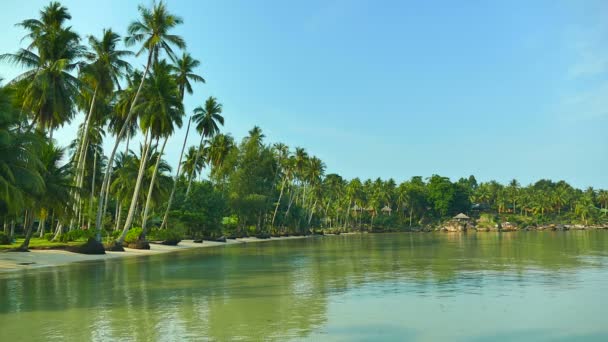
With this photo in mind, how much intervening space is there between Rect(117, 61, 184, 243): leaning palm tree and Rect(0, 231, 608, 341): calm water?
22.2m

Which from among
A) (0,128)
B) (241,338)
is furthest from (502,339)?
(0,128)

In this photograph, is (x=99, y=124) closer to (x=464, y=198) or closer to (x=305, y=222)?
(x=305, y=222)

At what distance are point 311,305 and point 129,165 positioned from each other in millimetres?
48728

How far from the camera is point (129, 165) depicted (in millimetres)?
59406

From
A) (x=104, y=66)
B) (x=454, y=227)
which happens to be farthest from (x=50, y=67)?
(x=454, y=227)

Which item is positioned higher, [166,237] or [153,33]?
[153,33]

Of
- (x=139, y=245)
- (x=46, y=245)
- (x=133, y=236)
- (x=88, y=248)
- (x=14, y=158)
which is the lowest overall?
(x=139, y=245)

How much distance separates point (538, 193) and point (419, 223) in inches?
1581

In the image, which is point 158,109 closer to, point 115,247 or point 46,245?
point 115,247

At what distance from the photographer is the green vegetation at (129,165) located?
36000 mm

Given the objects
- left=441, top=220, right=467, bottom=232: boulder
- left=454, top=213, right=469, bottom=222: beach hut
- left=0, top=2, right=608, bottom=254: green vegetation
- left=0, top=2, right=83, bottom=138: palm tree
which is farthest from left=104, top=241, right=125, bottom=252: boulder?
left=454, top=213, right=469, bottom=222: beach hut

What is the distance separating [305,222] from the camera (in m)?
108

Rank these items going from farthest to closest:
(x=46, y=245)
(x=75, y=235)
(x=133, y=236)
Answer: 1. (x=133, y=236)
2. (x=75, y=235)
3. (x=46, y=245)

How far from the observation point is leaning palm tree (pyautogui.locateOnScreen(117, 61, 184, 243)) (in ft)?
153
